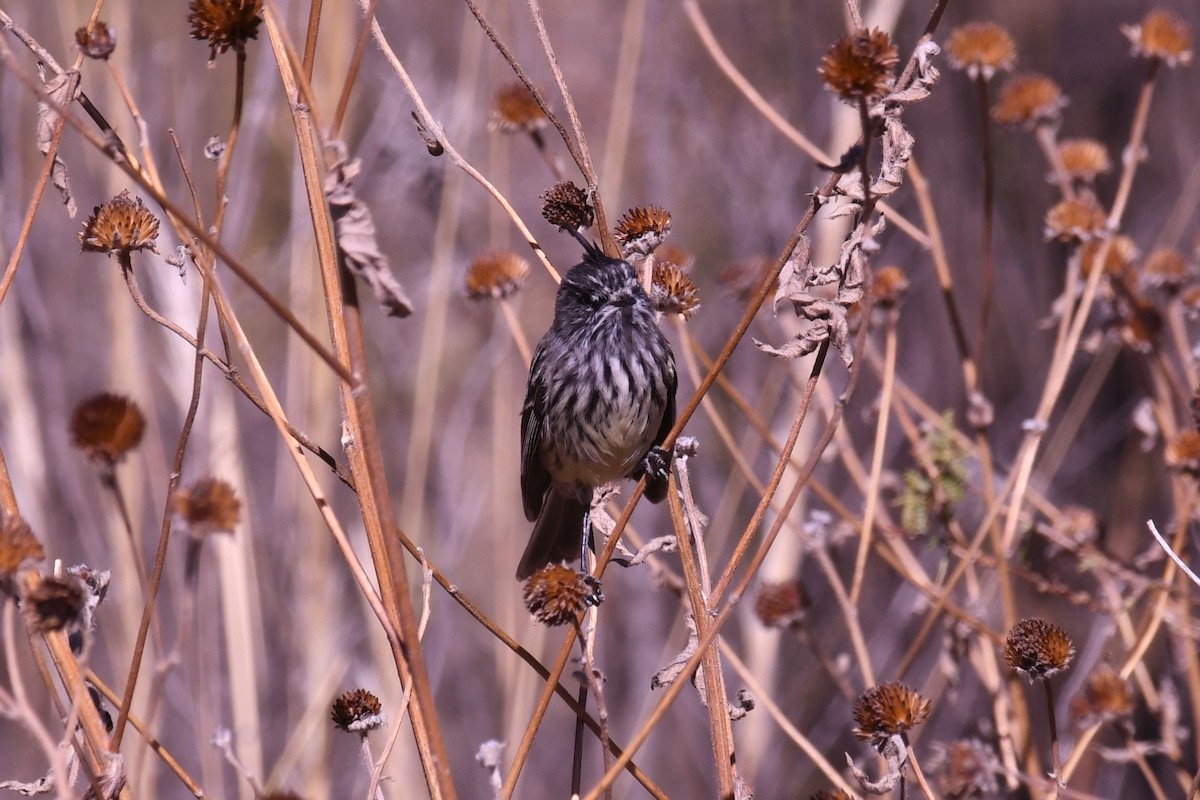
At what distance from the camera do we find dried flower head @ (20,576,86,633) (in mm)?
1422

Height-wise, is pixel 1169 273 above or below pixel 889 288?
above

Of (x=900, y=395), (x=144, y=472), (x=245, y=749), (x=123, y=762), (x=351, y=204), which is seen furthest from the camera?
(x=144, y=472)

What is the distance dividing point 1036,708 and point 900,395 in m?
3.40

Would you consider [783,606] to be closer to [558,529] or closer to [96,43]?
[558,529]

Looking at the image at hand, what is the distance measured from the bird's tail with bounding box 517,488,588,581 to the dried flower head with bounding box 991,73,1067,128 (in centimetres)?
201

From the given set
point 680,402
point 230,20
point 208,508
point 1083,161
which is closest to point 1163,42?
point 1083,161

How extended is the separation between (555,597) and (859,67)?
87 cm

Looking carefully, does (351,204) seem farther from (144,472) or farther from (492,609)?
(492,609)

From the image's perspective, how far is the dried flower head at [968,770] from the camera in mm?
2469

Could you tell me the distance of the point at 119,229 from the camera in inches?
75.1

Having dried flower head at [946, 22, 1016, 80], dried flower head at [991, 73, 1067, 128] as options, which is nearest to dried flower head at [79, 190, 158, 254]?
dried flower head at [946, 22, 1016, 80]

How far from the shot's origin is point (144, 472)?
501 cm

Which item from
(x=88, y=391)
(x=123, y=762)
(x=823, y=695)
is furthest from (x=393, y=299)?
(x=88, y=391)

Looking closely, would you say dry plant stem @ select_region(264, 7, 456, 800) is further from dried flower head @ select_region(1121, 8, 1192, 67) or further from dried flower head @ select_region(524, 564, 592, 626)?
dried flower head @ select_region(1121, 8, 1192, 67)
